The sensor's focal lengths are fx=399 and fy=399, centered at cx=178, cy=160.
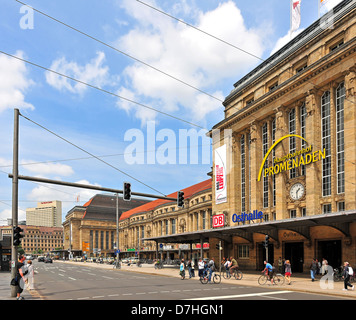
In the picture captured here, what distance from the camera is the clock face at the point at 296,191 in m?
39.6

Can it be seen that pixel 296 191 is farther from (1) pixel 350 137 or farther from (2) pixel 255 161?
(1) pixel 350 137

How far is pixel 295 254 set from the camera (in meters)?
39.7

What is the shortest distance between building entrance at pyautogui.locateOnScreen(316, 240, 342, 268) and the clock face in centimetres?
529

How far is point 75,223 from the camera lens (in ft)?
566

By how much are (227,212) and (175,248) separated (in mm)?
44544

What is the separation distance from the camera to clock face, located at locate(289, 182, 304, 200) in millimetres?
39625

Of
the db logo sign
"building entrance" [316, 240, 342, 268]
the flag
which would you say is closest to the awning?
"building entrance" [316, 240, 342, 268]

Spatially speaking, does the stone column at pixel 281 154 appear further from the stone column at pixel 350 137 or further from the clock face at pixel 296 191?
the stone column at pixel 350 137

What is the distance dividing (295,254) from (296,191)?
246 inches

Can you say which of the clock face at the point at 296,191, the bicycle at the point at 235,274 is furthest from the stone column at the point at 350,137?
the bicycle at the point at 235,274

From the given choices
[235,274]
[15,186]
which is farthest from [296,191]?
[15,186]
